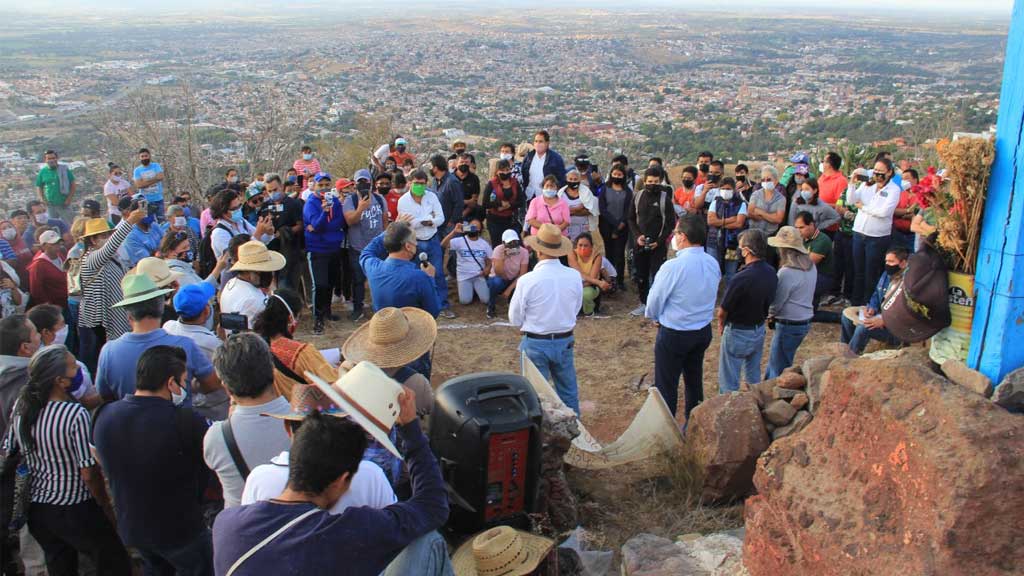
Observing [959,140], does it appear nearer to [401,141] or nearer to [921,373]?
[921,373]

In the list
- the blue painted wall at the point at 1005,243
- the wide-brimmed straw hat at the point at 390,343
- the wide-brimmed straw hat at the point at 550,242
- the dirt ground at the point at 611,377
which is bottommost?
the dirt ground at the point at 611,377

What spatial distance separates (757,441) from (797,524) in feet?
5.84

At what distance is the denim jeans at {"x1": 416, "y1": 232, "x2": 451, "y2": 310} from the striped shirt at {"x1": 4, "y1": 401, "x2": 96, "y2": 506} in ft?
17.0

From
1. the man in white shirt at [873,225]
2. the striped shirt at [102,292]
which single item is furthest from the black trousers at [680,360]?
the striped shirt at [102,292]

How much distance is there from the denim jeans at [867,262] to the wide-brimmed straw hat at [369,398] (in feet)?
24.2

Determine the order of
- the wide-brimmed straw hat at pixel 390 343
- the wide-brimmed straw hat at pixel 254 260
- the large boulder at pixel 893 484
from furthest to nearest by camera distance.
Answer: the wide-brimmed straw hat at pixel 254 260 → the wide-brimmed straw hat at pixel 390 343 → the large boulder at pixel 893 484

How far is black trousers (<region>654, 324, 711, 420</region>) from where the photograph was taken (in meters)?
6.07

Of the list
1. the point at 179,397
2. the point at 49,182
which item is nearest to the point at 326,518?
the point at 179,397

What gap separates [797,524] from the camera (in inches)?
134

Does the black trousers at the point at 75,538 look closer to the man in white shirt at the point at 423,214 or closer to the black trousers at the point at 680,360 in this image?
the black trousers at the point at 680,360

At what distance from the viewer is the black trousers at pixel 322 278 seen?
8852 millimetres

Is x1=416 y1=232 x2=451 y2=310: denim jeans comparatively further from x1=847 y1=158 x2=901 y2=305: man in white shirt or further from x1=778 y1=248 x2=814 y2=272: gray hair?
x1=847 y1=158 x2=901 y2=305: man in white shirt

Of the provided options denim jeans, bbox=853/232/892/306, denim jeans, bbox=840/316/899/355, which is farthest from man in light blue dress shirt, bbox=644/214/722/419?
denim jeans, bbox=853/232/892/306

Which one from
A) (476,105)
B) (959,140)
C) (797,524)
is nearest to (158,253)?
(797,524)
